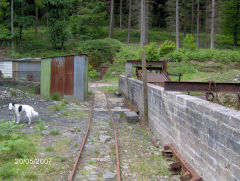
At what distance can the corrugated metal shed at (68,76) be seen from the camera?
1584 centimetres

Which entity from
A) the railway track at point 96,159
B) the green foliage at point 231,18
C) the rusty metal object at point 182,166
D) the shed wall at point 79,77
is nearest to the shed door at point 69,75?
the shed wall at point 79,77

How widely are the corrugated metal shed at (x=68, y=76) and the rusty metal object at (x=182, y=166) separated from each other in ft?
33.2

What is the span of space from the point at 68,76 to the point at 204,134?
41.0 feet

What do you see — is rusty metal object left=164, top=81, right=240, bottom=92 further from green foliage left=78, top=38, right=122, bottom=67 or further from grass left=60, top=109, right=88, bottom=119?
green foliage left=78, top=38, right=122, bottom=67

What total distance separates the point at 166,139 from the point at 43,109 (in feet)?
24.6

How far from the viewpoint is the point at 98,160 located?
6297 millimetres

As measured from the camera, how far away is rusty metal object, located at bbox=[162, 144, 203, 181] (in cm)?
485

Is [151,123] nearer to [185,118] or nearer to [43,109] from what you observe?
[185,118]

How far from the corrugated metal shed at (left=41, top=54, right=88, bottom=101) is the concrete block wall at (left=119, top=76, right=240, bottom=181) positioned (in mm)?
9187

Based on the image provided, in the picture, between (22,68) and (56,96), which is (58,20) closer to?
(22,68)

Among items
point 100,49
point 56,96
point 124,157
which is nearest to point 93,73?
point 100,49

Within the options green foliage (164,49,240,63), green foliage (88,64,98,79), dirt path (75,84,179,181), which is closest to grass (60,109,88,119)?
dirt path (75,84,179,181)

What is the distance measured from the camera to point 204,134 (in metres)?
4.55

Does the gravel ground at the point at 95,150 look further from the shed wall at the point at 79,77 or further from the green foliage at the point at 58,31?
the green foliage at the point at 58,31
